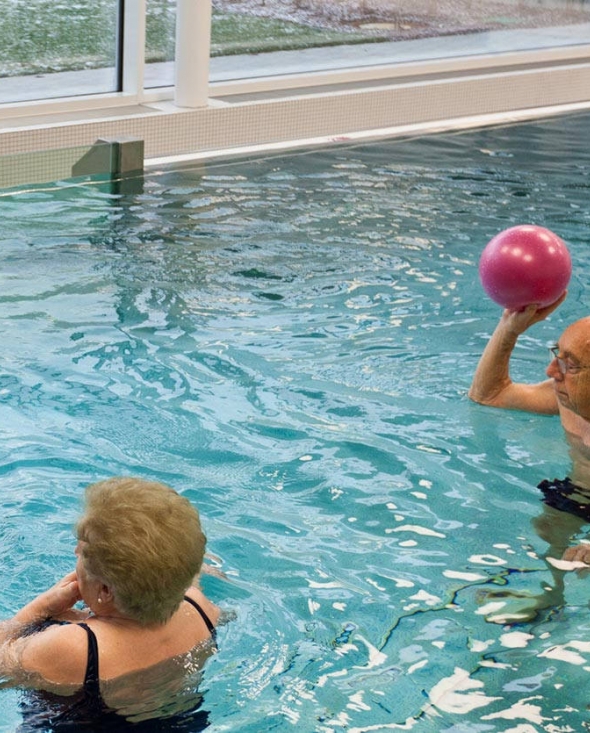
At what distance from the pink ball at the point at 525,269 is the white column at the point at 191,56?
6.39m

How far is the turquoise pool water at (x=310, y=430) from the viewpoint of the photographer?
3275 millimetres

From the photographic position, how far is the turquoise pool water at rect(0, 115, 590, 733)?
3.28 metres

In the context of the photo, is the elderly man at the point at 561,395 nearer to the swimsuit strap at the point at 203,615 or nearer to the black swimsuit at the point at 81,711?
the swimsuit strap at the point at 203,615

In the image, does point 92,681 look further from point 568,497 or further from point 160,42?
point 160,42

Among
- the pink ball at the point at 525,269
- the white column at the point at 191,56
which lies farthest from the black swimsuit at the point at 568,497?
the white column at the point at 191,56

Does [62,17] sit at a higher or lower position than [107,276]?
higher

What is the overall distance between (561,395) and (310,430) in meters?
1.26

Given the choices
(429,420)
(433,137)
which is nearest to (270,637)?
(429,420)

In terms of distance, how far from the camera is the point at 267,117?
33.9 feet

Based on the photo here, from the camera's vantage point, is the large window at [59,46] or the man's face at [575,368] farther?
the large window at [59,46]

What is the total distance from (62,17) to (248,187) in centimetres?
315

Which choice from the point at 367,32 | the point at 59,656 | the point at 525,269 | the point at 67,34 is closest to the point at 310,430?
the point at 525,269

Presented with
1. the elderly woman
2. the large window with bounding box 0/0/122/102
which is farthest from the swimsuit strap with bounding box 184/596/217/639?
the large window with bounding box 0/0/122/102

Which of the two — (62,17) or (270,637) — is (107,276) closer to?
(270,637)
